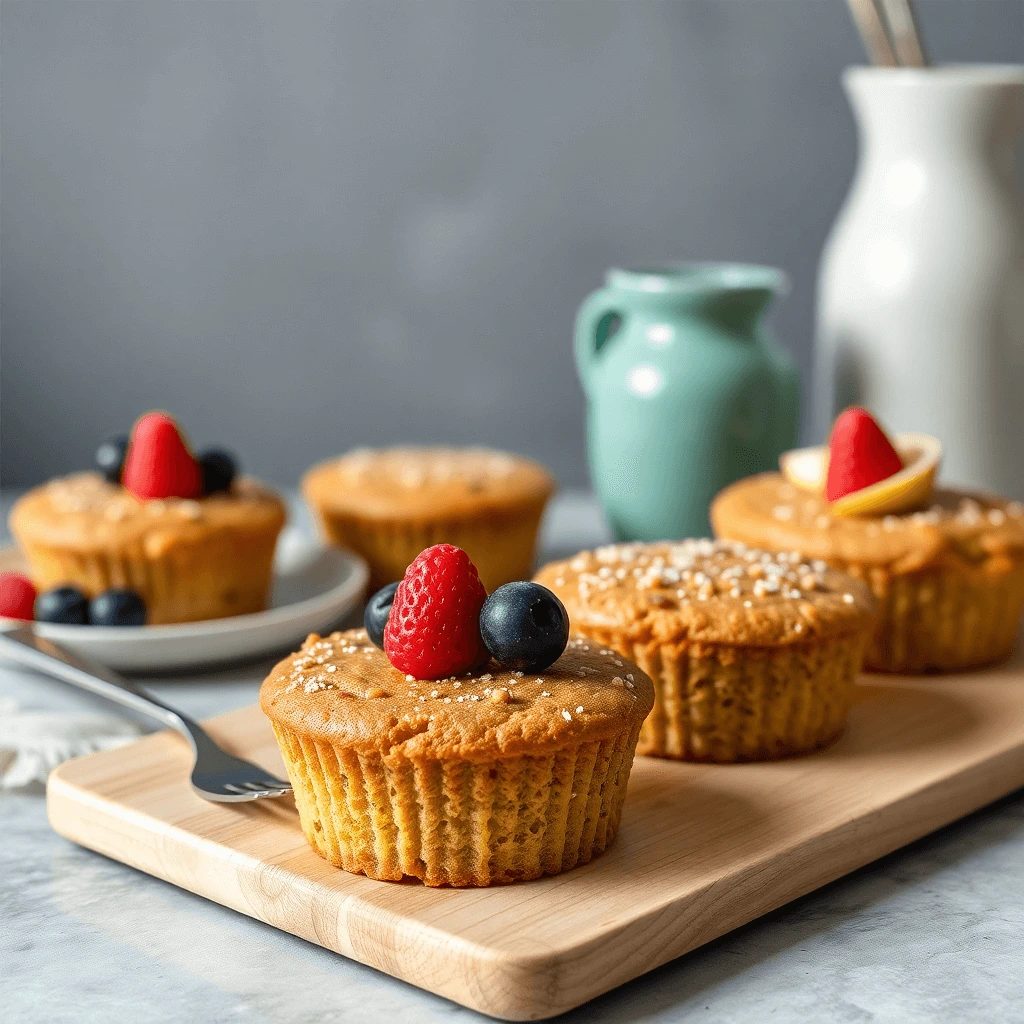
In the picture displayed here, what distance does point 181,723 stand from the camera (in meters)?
1.90

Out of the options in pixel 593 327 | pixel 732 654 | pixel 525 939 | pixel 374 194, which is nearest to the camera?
pixel 525 939

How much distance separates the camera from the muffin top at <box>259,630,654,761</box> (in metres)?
1.52

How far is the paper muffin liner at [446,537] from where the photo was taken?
273 centimetres

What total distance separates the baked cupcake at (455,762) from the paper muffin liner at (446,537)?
43.1 inches

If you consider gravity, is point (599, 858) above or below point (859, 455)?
below

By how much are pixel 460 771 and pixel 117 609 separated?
1060 mm

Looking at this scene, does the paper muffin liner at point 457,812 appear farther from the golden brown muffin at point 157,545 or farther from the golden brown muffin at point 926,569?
the golden brown muffin at point 157,545

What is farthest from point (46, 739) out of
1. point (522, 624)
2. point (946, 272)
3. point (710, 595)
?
point (946, 272)

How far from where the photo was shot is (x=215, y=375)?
12.4 feet

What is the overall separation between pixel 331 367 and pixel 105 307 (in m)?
0.57

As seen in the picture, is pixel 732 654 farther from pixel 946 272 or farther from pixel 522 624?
pixel 946 272

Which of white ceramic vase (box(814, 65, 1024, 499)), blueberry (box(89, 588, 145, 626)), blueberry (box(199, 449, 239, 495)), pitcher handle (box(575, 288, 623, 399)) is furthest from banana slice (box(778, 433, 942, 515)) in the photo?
blueberry (box(89, 588, 145, 626))

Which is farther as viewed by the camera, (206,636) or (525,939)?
(206,636)

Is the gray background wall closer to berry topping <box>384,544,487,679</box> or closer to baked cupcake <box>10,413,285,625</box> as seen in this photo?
baked cupcake <box>10,413,285,625</box>
